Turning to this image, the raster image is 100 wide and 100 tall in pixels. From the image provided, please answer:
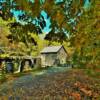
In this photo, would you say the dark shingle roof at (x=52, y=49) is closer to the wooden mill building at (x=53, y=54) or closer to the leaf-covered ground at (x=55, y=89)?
the wooden mill building at (x=53, y=54)

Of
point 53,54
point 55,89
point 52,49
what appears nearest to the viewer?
point 55,89

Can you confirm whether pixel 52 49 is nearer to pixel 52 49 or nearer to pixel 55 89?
pixel 52 49

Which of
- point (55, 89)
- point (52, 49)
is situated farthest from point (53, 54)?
point (55, 89)

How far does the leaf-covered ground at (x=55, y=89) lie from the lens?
9086 millimetres

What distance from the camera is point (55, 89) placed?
31.9 ft

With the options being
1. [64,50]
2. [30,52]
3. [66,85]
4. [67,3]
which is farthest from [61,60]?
[67,3]

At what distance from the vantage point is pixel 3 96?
30.8 ft

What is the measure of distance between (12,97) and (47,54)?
48.2m

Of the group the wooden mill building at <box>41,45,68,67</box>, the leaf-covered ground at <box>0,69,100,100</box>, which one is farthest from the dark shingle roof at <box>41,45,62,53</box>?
the leaf-covered ground at <box>0,69,100,100</box>

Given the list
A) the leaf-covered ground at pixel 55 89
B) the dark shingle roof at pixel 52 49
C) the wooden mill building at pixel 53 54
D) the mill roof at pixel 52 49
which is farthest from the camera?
the wooden mill building at pixel 53 54

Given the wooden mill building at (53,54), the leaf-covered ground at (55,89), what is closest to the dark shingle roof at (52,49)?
the wooden mill building at (53,54)

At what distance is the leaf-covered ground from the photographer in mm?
9086

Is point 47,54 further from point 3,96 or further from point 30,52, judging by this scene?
point 3,96

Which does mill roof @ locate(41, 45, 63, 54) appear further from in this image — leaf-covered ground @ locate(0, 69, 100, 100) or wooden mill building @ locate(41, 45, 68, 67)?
leaf-covered ground @ locate(0, 69, 100, 100)
